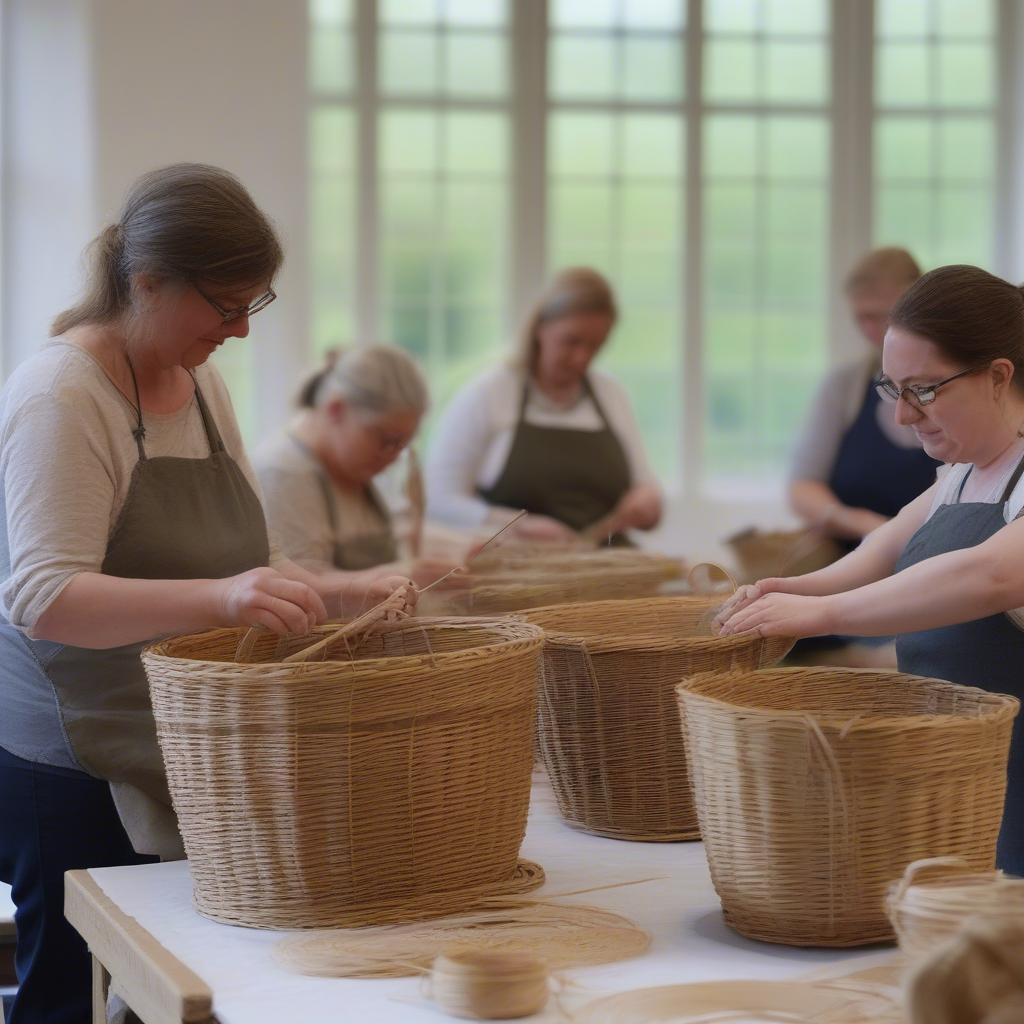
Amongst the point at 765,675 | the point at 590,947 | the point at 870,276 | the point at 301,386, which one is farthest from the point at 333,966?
the point at 870,276

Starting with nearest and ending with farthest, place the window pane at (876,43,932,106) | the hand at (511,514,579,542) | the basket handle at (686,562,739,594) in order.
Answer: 1. the basket handle at (686,562,739,594)
2. the hand at (511,514,579,542)
3. the window pane at (876,43,932,106)

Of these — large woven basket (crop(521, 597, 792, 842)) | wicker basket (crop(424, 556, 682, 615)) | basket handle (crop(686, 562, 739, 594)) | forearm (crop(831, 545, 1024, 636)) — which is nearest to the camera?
forearm (crop(831, 545, 1024, 636))

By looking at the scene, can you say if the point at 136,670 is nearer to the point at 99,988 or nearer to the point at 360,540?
the point at 99,988

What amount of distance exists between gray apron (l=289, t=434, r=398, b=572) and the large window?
151 inches

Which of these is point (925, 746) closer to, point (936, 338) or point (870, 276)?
point (936, 338)

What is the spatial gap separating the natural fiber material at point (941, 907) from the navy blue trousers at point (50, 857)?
110 cm

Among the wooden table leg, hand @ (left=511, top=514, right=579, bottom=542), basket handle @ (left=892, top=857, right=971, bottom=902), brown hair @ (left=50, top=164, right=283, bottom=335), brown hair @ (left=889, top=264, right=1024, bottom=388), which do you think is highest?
brown hair @ (left=50, top=164, right=283, bottom=335)

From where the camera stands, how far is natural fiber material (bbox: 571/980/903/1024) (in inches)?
51.8

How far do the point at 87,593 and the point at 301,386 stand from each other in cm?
171

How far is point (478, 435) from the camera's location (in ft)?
13.7

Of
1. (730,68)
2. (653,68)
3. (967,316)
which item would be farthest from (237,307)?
(730,68)

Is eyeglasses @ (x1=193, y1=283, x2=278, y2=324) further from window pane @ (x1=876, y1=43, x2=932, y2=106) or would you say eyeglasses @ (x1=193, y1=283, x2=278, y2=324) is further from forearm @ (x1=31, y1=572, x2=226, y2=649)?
window pane @ (x1=876, y1=43, x2=932, y2=106)

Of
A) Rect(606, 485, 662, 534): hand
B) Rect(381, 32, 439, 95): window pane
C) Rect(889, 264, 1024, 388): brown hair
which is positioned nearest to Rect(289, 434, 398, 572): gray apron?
Rect(606, 485, 662, 534): hand

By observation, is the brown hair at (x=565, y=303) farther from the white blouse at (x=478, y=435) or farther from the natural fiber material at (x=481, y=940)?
the natural fiber material at (x=481, y=940)
